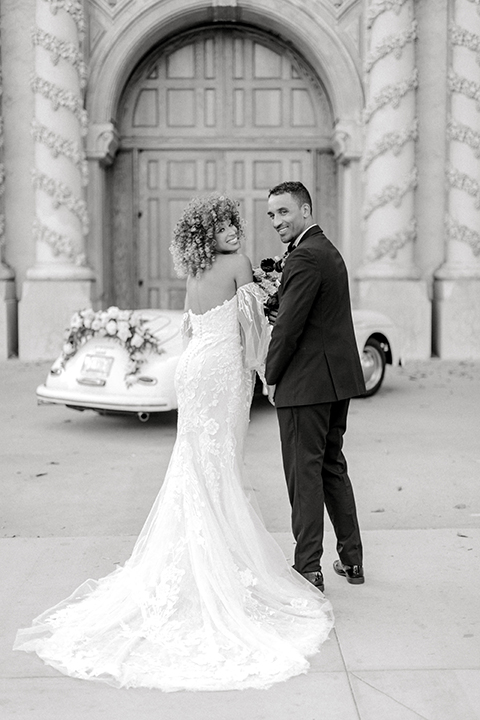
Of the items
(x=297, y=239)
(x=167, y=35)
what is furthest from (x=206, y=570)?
(x=167, y=35)

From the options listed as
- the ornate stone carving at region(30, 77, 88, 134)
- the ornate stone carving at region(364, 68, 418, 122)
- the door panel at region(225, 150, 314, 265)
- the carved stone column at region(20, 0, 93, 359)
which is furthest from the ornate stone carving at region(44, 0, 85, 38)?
the ornate stone carving at region(364, 68, 418, 122)

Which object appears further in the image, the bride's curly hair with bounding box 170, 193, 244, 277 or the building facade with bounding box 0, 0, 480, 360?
the building facade with bounding box 0, 0, 480, 360

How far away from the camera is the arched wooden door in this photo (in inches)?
600

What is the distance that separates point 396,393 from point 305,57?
729 cm

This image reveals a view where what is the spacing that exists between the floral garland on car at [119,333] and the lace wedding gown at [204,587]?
3768mm

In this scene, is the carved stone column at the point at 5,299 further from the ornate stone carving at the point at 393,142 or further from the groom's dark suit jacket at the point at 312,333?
the groom's dark suit jacket at the point at 312,333

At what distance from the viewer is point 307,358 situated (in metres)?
4.08

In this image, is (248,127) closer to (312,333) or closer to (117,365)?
(117,365)

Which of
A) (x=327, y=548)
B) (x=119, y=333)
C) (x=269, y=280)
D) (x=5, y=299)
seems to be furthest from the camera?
(x=5, y=299)

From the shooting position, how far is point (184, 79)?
50.1 ft

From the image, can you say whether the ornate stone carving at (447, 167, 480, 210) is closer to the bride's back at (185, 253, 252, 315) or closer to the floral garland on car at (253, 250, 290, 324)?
the floral garland on car at (253, 250, 290, 324)

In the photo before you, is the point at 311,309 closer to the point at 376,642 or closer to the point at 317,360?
the point at 317,360

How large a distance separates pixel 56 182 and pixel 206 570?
1121cm

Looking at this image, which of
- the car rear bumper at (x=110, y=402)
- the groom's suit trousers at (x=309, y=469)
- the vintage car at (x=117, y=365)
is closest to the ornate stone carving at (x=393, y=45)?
the vintage car at (x=117, y=365)
